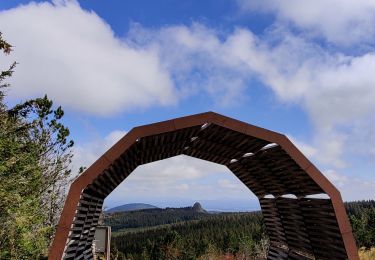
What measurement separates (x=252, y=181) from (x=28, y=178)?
10506mm

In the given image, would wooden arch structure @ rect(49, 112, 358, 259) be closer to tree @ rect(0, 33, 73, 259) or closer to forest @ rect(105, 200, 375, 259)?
tree @ rect(0, 33, 73, 259)

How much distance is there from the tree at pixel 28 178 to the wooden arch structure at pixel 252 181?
3308 millimetres

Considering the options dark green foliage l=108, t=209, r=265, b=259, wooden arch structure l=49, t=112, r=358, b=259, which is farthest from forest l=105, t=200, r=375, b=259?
wooden arch structure l=49, t=112, r=358, b=259

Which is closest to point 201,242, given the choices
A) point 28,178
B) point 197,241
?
point 197,241

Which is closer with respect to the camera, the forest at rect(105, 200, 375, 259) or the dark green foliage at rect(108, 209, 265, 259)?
the forest at rect(105, 200, 375, 259)

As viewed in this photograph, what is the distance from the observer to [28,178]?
731 inches

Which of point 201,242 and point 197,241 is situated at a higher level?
point 197,241

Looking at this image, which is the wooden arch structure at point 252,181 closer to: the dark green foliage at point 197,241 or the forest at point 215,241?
the forest at point 215,241

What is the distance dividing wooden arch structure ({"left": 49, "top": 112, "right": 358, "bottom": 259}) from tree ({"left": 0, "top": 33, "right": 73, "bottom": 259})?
3308 mm

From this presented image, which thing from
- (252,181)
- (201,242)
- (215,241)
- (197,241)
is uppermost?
(197,241)

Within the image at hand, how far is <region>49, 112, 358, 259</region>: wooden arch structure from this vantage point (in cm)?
840

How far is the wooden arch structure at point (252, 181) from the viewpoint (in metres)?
8.40

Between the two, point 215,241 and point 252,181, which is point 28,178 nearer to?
point 252,181

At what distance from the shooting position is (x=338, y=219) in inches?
338
